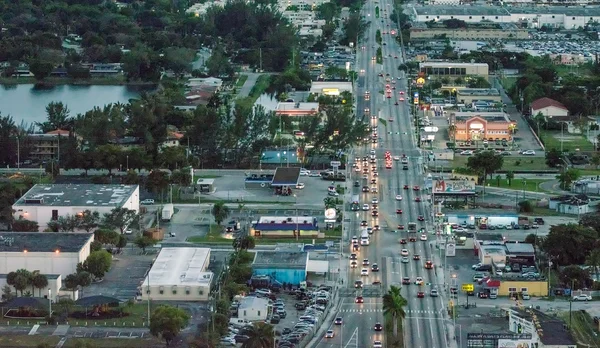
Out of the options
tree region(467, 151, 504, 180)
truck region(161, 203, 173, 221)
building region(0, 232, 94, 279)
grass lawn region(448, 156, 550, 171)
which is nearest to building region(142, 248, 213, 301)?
building region(0, 232, 94, 279)

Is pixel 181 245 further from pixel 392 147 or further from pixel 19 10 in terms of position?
pixel 19 10

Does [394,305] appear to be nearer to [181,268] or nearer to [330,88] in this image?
[181,268]

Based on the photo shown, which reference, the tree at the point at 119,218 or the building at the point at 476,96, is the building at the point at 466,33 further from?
the tree at the point at 119,218

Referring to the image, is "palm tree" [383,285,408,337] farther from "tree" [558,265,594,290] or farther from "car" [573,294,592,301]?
"tree" [558,265,594,290]

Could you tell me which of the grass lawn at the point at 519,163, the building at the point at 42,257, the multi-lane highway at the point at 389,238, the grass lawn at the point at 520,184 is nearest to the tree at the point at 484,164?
the grass lawn at the point at 520,184

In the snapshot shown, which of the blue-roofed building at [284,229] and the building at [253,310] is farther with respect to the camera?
the blue-roofed building at [284,229]

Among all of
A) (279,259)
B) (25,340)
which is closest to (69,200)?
(279,259)
